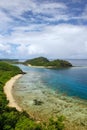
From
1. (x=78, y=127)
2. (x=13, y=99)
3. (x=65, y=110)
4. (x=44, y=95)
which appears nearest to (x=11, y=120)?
(x=78, y=127)

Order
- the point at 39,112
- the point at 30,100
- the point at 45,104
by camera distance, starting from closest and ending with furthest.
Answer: the point at 39,112 → the point at 45,104 → the point at 30,100

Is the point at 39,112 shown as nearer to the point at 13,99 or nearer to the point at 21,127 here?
the point at 13,99

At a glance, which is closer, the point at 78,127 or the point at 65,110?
the point at 78,127

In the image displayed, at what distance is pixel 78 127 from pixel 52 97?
28925mm

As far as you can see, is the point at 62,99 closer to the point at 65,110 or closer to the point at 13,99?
the point at 65,110

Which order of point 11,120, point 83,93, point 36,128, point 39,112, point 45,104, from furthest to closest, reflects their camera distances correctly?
point 83,93, point 45,104, point 39,112, point 11,120, point 36,128

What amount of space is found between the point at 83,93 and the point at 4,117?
53.0 metres

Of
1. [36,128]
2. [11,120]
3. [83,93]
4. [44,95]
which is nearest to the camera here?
[36,128]

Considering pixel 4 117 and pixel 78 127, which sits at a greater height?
pixel 4 117

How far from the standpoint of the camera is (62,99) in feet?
249

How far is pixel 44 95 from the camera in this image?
82.4m

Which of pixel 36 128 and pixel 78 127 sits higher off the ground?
pixel 36 128

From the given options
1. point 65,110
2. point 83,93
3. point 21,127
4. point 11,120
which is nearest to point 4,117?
point 11,120

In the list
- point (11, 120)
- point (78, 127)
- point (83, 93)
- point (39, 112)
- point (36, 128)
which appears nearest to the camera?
point (36, 128)
